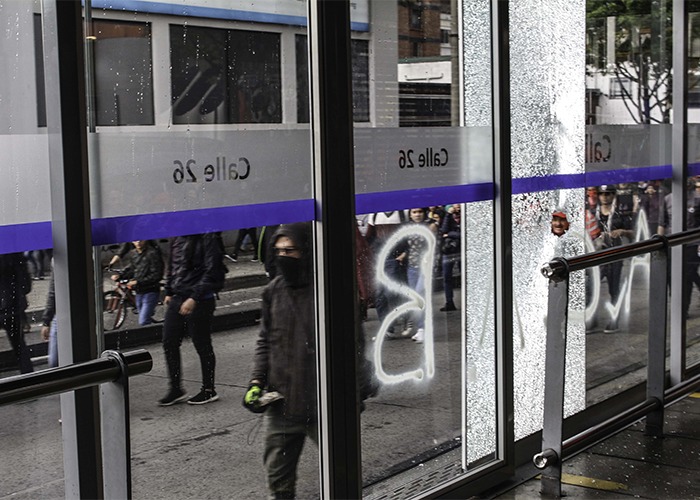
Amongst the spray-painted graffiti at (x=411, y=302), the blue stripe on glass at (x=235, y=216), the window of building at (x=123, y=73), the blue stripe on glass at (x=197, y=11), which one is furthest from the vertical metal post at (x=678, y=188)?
the window of building at (x=123, y=73)

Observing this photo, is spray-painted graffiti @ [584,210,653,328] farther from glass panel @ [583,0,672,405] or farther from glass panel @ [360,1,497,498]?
glass panel @ [360,1,497,498]

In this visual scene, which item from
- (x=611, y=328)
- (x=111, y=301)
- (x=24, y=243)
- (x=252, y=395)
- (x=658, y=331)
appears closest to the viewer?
(x=24, y=243)

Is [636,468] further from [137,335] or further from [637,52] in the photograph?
[137,335]

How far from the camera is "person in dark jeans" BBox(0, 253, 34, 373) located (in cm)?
266

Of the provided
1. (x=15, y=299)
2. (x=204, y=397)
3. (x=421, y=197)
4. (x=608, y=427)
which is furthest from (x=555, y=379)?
(x=15, y=299)

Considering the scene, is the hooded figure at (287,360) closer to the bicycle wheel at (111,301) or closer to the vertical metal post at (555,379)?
the bicycle wheel at (111,301)

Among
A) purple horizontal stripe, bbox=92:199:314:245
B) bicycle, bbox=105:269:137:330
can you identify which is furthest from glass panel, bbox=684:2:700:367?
bicycle, bbox=105:269:137:330

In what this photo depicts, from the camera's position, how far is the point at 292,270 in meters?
3.53

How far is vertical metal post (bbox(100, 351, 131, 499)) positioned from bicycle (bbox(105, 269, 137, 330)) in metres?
0.53

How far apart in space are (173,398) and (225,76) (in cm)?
101

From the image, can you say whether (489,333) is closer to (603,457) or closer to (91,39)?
(603,457)

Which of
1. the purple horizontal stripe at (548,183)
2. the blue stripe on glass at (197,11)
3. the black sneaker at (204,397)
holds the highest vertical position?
the blue stripe on glass at (197,11)

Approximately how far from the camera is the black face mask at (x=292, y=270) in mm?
3482

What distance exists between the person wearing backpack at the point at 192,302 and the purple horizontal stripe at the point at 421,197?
731mm
